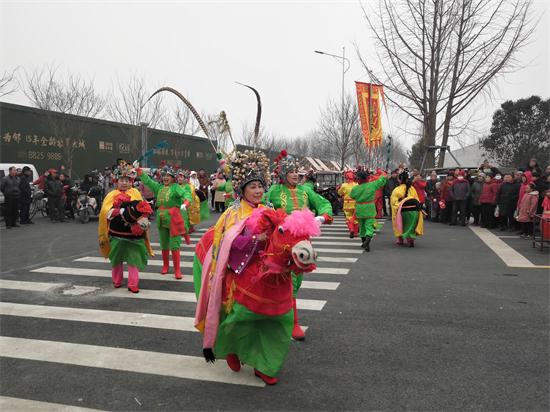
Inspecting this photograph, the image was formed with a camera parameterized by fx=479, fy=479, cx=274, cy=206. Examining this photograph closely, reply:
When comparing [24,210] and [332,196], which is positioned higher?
[332,196]

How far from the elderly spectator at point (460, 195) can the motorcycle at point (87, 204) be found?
12.0m

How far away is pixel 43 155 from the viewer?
72.9 ft

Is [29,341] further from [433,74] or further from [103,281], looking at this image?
[433,74]

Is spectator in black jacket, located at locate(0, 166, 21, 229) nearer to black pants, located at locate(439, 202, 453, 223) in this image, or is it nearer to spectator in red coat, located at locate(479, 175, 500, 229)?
black pants, located at locate(439, 202, 453, 223)

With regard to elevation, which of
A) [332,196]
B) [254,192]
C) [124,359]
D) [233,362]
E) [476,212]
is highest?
[254,192]

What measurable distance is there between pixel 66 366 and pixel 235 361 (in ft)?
5.27

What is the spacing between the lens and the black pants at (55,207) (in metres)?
16.2

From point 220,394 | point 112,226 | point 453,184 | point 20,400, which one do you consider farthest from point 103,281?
point 453,184

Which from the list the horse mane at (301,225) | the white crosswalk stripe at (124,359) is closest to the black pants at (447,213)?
the white crosswalk stripe at (124,359)

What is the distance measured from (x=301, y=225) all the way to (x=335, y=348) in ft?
6.82

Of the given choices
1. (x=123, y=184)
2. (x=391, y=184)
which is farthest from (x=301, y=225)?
(x=391, y=184)

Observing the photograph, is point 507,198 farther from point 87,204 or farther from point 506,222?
point 87,204

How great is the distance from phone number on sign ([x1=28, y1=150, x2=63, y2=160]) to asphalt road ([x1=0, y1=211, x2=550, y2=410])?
14.9 meters

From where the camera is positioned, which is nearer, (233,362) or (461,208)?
(233,362)
